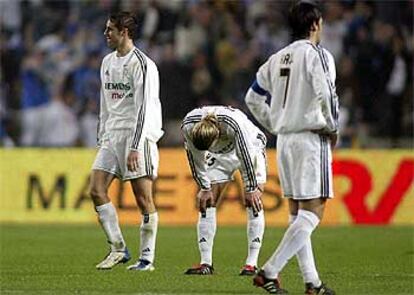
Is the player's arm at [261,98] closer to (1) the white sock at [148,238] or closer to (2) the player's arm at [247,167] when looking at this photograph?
(2) the player's arm at [247,167]

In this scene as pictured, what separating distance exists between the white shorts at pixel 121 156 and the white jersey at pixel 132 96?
71 mm

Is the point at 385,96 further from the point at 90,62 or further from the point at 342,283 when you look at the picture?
the point at 342,283

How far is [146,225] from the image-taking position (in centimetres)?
1207

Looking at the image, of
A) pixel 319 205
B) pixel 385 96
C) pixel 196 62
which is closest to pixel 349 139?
pixel 385 96

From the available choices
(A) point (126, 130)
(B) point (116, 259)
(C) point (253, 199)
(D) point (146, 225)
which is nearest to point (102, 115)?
(A) point (126, 130)

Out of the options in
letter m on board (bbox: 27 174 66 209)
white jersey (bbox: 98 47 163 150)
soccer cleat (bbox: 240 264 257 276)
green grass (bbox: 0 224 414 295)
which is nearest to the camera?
green grass (bbox: 0 224 414 295)

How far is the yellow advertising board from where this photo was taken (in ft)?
67.4

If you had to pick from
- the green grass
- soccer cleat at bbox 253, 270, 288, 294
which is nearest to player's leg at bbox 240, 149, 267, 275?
the green grass

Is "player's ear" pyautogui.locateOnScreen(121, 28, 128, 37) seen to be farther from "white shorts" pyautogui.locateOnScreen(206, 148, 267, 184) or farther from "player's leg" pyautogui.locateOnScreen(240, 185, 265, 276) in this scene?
"player's leg" pyautogui.locateOnScreen(240, 185, 265, 276)

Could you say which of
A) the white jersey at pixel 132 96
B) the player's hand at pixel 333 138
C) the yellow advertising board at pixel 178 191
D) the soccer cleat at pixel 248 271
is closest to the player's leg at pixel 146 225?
the white jersey at pixel 132 96

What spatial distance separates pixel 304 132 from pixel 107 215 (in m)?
3.29

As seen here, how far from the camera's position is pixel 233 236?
59.0 ft

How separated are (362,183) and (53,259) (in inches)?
315

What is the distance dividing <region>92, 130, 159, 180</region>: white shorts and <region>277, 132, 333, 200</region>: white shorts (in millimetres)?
2763
